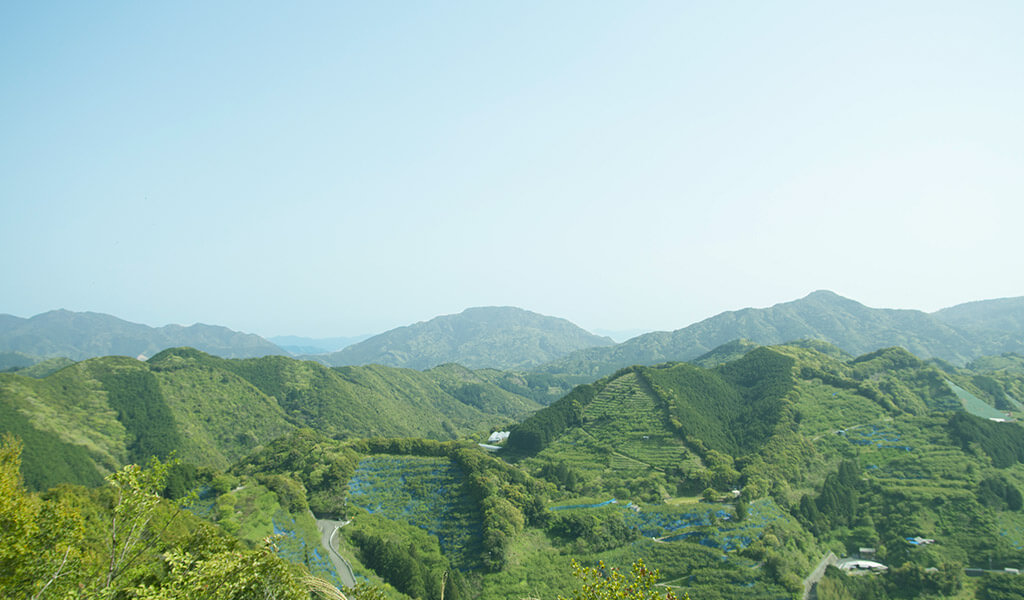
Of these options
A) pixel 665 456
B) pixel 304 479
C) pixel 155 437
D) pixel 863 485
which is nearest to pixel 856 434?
pixel 863 485

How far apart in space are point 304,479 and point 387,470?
10.8 meters

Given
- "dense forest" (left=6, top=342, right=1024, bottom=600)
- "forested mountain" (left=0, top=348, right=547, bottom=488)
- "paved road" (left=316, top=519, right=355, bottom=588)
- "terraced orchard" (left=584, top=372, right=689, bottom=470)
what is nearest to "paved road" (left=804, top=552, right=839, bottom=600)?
"dense forest" (left=6, top=342, right=1024, bottom=600)

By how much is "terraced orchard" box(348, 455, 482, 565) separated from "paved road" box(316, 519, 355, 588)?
4.98 meters

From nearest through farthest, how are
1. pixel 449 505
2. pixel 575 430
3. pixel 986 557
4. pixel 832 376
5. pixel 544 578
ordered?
pixel 544 578 < pixel 986 557 < pixel 449 505 < pixel 575 430 < pixel 832 376

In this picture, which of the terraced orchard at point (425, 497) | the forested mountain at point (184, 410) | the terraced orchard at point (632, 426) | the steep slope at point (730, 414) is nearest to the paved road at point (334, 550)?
the terraced orchard at point (425, 497)

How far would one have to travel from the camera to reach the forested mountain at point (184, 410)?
88062mm

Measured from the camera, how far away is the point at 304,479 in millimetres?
64000

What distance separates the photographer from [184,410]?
114 m

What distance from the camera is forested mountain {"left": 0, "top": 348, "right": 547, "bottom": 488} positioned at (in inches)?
3467

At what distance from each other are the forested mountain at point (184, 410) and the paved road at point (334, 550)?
5413 centimetres

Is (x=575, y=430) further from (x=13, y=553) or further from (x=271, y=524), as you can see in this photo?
(x=13, y=553)

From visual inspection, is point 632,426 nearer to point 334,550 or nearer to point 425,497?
point 425,497

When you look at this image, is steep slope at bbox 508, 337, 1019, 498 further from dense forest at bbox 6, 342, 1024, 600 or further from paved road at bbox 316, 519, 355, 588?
paved road at bbox 316, 519, 355, 588

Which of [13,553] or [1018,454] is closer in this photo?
[13,553]
